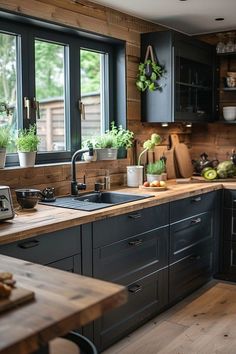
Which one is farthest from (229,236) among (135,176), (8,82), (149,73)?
(8,82)

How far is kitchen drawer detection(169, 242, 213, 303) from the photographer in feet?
11.4

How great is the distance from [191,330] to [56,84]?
6.72 ft

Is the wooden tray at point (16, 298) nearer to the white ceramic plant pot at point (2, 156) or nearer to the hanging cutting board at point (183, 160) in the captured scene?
the white ceramic plant pot at point (2, 156)

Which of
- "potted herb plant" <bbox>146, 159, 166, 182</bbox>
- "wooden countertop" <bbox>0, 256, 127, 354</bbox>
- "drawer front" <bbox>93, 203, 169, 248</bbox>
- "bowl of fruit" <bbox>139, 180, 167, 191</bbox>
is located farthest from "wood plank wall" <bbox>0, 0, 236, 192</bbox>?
"wooden countertop" <bbox>0, 256, 127, 354</bbox>

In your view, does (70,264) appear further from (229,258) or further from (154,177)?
(229,258)

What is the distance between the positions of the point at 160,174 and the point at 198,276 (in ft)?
2.99

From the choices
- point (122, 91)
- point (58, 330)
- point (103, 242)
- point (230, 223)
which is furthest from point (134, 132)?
point (58, 330)

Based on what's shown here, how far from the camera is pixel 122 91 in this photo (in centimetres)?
397

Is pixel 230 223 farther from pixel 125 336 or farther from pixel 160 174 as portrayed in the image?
pixel 125 336

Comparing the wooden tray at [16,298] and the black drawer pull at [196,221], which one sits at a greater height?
the wooden tray at [16,298]

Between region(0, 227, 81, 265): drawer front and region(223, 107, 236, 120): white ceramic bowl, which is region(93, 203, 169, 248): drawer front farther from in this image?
region(223, 107, 236, 120): white ceramic bowl

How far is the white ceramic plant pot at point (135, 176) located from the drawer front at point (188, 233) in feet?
1.79

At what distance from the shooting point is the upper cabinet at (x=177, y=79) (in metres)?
3.93

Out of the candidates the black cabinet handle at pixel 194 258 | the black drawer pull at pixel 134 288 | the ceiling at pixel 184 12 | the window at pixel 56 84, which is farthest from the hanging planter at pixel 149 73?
the black drawer pull at pixel 134 288
